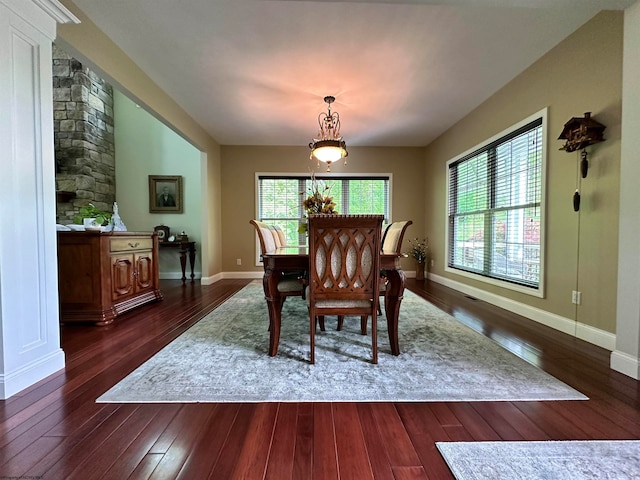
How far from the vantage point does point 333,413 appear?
54.6 inches

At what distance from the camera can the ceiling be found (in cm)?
218

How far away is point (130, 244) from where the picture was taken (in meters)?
3.25

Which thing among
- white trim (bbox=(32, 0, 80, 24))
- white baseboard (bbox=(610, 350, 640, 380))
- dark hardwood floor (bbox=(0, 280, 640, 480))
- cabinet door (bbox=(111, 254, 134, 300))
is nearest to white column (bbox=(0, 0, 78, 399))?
white trim (bbox=(32, 0, 80, 24))

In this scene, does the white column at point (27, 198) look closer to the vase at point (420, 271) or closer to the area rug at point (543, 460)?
the area rug at point (543, 460)

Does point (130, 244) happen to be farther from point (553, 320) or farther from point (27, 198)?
point (553, 320)

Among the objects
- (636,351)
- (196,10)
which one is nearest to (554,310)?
(636,351)

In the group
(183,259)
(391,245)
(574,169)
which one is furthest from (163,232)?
(574,169)

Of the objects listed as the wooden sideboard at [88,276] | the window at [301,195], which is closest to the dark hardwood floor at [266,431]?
the wooden sideboard at [88,276]

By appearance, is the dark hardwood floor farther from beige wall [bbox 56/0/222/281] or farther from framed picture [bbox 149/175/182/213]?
framed picture [bbox 149/175/182/213]

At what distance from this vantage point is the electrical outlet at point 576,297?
95.3 inches

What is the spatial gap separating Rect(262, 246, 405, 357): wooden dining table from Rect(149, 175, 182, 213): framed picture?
4208 mm

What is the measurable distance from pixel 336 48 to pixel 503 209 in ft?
8.61

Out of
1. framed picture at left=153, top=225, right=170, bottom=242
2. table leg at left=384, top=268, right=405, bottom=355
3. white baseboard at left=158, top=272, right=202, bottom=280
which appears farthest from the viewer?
white baseboard at left=158, top=272, right=202, bottom=280

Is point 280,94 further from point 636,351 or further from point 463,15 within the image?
point 636,351
